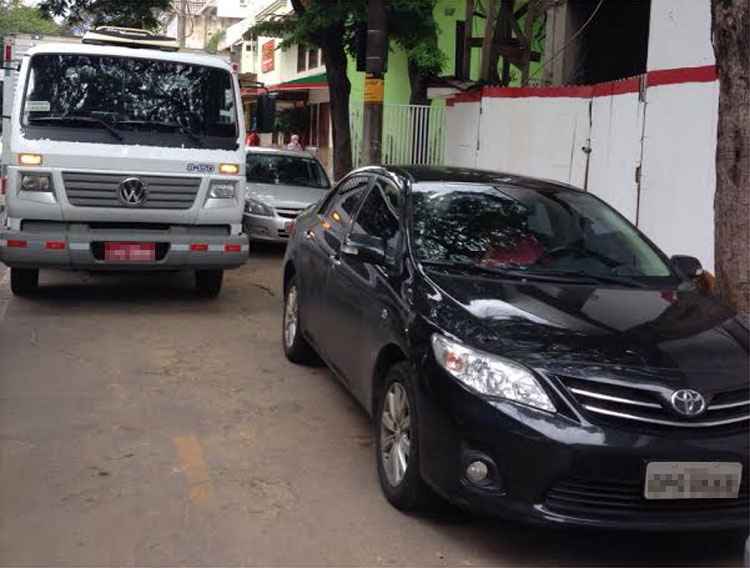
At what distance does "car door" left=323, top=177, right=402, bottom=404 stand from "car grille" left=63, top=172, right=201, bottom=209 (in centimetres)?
317

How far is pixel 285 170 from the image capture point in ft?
46.4

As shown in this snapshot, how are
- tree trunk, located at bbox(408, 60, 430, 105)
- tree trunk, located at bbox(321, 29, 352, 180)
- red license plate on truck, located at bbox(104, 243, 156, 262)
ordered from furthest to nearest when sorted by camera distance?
tree trunk, located at bbox(408, 60, 430, 105) < tree trunk, located at bbox(321, 29, 352, 180) < red license plate on truck, located at bbox(104, 243, 156, 262)

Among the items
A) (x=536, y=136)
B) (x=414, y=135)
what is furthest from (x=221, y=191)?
(x=414, y=135)

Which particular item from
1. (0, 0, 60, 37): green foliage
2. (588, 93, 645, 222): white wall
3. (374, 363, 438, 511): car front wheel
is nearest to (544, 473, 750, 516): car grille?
(374, 363, 438, 511): car front wheel

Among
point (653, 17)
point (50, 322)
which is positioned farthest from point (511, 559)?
point (653, 17)

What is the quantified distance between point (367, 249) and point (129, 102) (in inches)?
182

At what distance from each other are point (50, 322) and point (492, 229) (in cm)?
474

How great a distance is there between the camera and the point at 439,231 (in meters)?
5.15

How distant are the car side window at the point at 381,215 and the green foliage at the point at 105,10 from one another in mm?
17604

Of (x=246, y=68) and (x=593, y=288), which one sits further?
(x=246, y=68)

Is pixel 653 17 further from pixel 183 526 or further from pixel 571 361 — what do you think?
pixel 183 526

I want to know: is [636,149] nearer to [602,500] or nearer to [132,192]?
[132,192]

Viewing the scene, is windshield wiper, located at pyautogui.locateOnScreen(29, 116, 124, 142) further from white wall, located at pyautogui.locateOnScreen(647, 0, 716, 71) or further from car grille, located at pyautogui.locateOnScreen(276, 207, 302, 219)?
white wall, located at pyautogui.locateOnScreen(647, 0, 716, 71)

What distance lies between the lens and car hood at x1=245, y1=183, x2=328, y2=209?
12.6m
